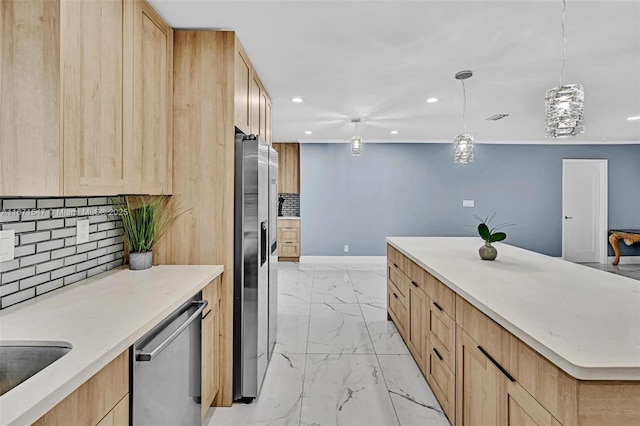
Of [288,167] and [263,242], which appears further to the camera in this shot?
[288,167]

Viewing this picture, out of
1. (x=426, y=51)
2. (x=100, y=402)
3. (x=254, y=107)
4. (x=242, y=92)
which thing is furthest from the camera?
(x=254, y=107)

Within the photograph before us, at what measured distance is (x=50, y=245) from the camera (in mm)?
1548

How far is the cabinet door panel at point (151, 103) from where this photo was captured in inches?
68.2

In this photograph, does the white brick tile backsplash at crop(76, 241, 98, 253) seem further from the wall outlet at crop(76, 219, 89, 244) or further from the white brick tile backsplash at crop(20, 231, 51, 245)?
the white brick tile backsplash at crop(20, 231, 51, 245)

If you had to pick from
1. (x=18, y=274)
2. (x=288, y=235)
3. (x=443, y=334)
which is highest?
(x=18, y=274)

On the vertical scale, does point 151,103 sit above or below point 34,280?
above

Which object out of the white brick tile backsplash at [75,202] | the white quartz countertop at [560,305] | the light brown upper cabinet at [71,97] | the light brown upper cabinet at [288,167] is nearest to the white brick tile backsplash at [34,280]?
the white brick tile backsplash at [75,202]

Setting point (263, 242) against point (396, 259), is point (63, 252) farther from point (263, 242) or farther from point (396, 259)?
point (396, 259)

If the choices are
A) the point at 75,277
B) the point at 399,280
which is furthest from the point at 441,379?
the point at 75,277

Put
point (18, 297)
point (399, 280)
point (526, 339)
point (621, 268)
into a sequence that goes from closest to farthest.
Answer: point (526, 339) → point (18, 297) → point (399, 280) → point (621, 268)

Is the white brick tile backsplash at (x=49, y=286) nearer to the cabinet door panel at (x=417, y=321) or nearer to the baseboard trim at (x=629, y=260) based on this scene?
the cabinet door panel at (x=417, y=321)

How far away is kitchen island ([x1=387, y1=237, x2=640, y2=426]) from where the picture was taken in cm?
96

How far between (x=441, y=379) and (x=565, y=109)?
162 centimetres

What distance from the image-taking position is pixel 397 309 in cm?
324
